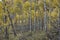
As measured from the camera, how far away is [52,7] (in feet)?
39.7

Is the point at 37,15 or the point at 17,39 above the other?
the point at 37,15

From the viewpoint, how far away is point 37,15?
13414 mm

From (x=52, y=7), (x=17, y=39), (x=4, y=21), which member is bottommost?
(x=17, y=39)

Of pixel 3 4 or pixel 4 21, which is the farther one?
pixel 4 21

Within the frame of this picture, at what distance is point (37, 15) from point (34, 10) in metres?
0.51

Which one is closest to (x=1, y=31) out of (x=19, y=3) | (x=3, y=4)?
(x=3, y=4)

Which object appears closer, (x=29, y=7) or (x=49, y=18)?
(x=49, y=18)

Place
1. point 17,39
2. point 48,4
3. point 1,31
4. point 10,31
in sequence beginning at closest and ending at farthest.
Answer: point 17,39
point 1,31
point 10,31
point 48,4

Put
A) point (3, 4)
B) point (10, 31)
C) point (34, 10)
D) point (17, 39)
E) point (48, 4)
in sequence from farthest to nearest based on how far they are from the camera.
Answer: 1. point (34, 10)
2. point (48, 4)
3. point (10, 31)
4. point (3, 4)
5. point (17, 39)

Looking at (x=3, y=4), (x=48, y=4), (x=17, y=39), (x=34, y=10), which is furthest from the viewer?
(x=34, y=10)

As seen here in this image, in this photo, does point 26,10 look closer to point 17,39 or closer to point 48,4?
point 48,4

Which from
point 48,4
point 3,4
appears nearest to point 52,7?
point 48,4

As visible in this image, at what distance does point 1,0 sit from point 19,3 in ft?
8.91

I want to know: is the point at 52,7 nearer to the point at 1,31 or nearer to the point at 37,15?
the point at 37,15
